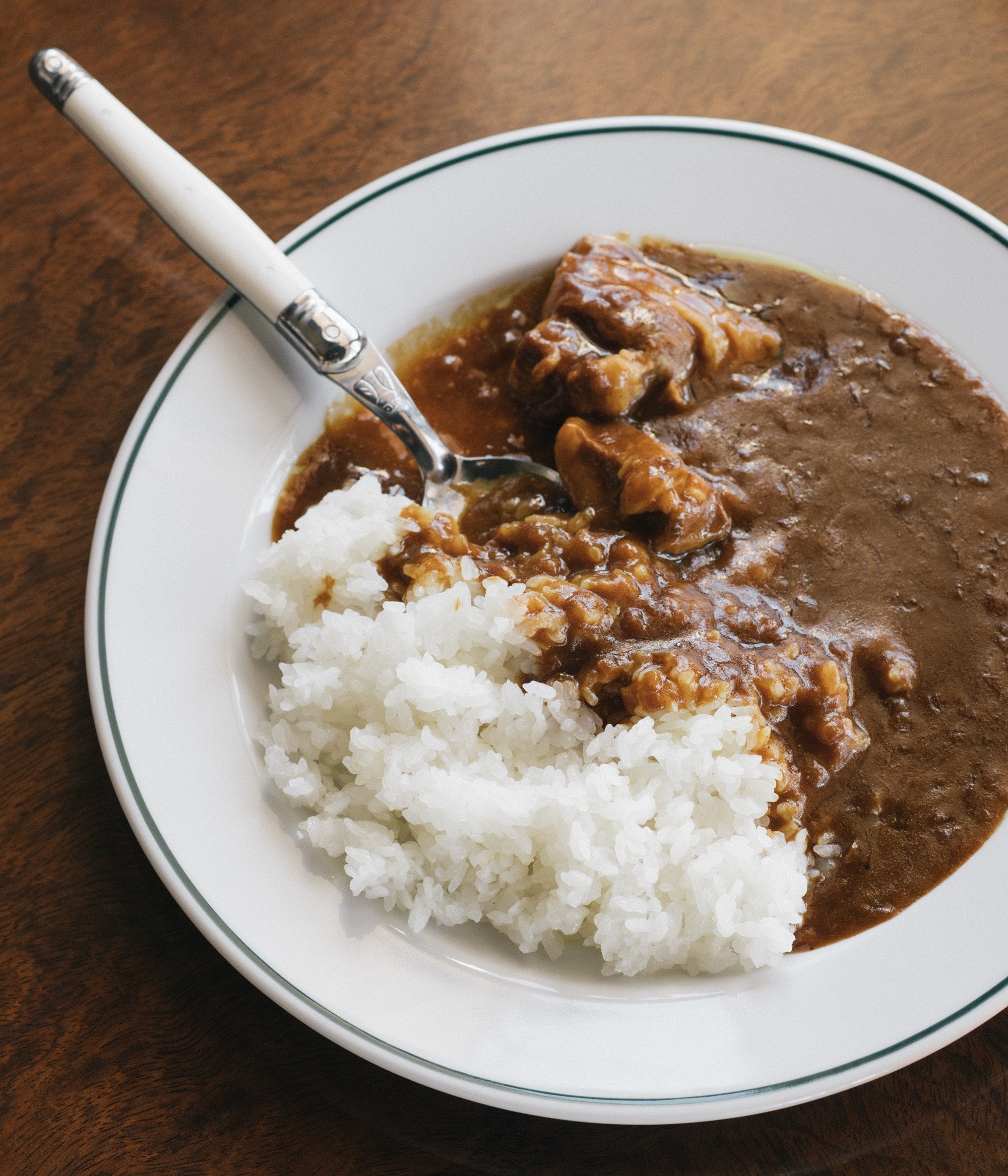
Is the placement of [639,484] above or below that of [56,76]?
below

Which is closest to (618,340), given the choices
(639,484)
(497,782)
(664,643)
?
(639,484)

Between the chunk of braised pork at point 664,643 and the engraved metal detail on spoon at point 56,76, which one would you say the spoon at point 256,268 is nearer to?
the engraved metal detail on spoon at point 56,76

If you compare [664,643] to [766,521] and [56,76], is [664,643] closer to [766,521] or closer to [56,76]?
[766,521]

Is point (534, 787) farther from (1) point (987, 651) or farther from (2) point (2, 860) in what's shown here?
(2) point (2, 860)

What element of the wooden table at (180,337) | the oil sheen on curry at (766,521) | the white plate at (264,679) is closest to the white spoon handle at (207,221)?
the white plate at (264,679)

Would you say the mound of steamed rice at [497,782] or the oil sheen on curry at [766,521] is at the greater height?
the oil sheen on curry at [766,521]

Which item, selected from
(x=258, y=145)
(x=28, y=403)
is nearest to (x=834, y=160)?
(x=258, y=145)

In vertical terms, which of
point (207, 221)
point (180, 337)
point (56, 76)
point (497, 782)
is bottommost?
point (497, 782)
